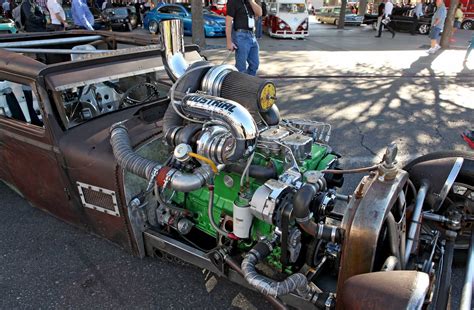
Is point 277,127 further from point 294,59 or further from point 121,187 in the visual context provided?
point 294,59

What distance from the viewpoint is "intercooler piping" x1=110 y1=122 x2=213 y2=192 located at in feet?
6.69

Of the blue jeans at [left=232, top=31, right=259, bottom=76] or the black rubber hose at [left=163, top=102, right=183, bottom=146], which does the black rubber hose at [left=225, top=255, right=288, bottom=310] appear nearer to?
the black rubber hose at [left=163, top=102, right=183, bottom=146]

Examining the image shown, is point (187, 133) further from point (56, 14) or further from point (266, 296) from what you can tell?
point (56, 14)

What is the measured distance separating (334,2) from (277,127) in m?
57.4

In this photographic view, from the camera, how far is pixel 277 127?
2531 millimetres

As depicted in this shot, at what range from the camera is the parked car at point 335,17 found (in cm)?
2397

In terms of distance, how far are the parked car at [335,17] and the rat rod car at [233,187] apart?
2364 cm

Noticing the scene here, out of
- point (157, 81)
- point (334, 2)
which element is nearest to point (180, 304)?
point (157, 81)

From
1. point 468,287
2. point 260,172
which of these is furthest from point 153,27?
point 468,287

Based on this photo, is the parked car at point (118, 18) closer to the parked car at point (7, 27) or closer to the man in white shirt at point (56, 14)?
the parked car at point (7, 27)

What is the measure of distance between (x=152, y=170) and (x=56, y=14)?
7278 mm

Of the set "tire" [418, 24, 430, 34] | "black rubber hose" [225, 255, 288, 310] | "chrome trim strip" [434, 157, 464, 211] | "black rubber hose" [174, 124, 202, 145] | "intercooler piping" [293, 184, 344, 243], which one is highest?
"black rubber hose" [174, 124, 202, 145]

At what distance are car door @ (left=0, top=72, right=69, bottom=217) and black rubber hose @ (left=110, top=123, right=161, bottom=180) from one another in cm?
57

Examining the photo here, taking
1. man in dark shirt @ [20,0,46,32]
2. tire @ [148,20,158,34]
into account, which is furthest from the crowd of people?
man in dark shirt @ [20,0,46,32]
